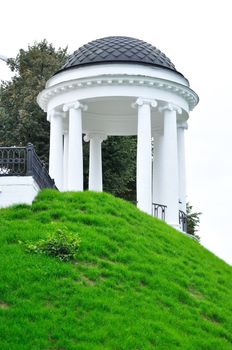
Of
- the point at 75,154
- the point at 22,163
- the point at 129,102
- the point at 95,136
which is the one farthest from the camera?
the point at 95,136

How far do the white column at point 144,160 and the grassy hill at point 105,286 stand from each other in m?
5.81

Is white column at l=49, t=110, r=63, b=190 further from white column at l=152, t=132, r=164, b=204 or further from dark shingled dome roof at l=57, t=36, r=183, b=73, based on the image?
white column at l=152, t=132, r=164, b=204

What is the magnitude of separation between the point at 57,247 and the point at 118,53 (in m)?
15.1

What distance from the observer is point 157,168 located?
35094 mm

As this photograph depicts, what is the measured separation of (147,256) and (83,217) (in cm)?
246

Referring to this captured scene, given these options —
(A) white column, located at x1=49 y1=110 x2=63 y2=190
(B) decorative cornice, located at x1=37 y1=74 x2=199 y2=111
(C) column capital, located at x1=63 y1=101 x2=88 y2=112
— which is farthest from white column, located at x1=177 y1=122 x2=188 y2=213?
(A) white column, located at x1=49 y1=110 x2=63 y2=190

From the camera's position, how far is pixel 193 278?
1967 centimetres

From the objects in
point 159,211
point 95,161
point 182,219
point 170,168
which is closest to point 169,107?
point 170,168

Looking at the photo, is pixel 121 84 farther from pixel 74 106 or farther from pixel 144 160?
pixel 144 160

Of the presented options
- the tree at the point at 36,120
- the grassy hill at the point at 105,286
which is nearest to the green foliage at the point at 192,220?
the tree at the point at 36,120

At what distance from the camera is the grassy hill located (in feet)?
46.2

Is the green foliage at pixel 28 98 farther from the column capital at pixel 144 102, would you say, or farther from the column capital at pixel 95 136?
the column capital at pixel 144 102

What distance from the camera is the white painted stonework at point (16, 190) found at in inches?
853

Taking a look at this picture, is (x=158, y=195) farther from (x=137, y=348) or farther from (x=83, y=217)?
(x=137, y=348)
